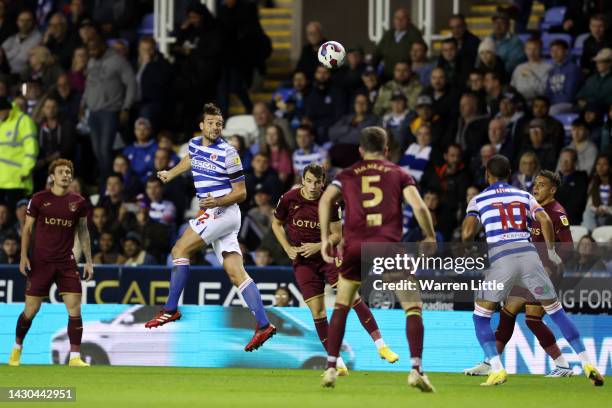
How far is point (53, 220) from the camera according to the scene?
1573 cm

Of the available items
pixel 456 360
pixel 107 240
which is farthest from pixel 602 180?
pixel 107 240

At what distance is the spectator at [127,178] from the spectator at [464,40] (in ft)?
16.8

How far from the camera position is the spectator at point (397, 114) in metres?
20.7

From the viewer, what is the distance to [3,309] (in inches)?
670

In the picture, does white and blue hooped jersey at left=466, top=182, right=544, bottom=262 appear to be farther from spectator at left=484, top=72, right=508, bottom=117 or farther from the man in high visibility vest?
the man in high visibility vest

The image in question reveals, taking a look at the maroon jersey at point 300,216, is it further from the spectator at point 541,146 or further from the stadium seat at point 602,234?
the spectator at point 541,146

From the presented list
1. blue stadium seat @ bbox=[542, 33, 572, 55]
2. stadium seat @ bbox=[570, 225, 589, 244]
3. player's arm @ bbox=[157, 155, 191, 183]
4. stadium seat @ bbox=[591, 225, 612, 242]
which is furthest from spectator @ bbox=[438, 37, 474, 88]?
player's arm @ bbox=[157, 155, 191, 183]

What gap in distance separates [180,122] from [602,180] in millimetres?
7526

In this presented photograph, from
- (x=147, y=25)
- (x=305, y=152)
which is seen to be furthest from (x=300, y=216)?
(x=147, y=25)

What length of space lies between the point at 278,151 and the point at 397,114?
1799 millimetres

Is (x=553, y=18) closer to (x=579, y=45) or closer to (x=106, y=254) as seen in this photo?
(x=579, y=45)

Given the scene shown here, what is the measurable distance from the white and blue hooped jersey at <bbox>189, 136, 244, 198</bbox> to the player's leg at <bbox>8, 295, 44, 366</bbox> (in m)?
2.81

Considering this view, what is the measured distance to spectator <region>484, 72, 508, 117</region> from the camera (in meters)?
20.2

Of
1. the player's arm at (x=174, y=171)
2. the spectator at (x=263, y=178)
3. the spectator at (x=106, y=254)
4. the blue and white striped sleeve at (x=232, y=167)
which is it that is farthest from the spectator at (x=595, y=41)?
the player's arm at (x=174, y=171)
